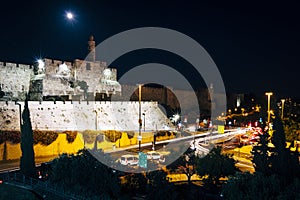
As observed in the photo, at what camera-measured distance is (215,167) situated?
14039 millimetres

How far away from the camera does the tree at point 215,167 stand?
14.0 meters

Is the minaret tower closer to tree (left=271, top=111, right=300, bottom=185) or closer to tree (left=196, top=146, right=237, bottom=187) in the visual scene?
tree (left=196, top=146, right=237, bottom=187)

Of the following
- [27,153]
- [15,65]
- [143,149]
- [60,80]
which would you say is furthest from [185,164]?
[15,65]

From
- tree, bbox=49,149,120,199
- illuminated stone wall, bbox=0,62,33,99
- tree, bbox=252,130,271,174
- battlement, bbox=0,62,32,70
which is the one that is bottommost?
tree, bbox=49,149,120,199

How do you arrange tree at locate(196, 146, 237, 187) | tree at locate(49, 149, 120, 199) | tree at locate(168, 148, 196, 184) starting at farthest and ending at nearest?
tree at locate(168, 148, 196, 184) → tree at locate(196, 146, 237, 187) → tree at locate(49, 149, 120, 199)

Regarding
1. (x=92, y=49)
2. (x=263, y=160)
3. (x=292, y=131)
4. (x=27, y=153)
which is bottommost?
(x=27, y=153)

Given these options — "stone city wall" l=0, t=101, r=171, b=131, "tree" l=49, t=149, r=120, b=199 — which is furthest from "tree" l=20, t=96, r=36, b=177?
"stone city wall" l=0, t=101, r=171, b=131

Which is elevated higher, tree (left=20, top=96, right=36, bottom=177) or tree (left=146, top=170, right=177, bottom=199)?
tree (left=20, top=96, right=36, bottom=177)

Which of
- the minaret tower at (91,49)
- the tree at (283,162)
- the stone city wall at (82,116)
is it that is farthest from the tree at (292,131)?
the minaret tower at (91,49)

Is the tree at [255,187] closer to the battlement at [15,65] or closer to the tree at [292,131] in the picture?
the tree at [292,131]

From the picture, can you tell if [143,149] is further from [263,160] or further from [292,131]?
[263,160]

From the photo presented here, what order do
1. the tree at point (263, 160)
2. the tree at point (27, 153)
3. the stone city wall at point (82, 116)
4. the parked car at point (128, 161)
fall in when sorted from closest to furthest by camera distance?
the tree at point (263, 160) → the tree at point (27, 153) → the parked car at point (128, 161) → the stone city wall at point (82, 116)

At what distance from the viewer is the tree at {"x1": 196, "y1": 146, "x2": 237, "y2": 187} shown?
46.1 feet

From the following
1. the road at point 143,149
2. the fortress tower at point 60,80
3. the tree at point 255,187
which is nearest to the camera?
the tree at point 255,187
